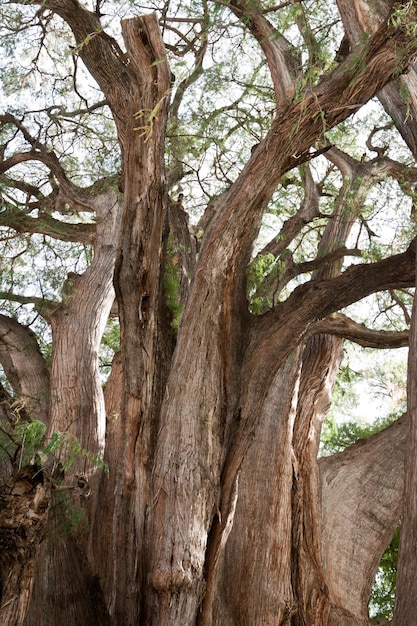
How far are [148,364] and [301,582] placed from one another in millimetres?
2438

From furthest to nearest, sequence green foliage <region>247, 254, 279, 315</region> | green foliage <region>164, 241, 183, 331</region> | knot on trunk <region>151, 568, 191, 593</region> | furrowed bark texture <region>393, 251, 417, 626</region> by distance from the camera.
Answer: green foliage <region>164, 241, 183, 331</region>, green foliage <region>247, 254, 279, 315</region>, knot on trunk <region>151, 568, 191, 593</region>, furrowed bark texture <region>393, 251, 417, 626</region>

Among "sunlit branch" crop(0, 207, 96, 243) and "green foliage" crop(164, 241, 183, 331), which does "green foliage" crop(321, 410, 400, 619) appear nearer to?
"sunlit branch" crop(0, 207, 96, 243)

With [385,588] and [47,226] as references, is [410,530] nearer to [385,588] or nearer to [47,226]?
[47,226]

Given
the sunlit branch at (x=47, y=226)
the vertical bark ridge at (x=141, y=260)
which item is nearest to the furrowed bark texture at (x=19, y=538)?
the vertical bark ridge at (x=141, y=260)

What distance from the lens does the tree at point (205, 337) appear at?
4.34 metres

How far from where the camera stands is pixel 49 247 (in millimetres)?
8320

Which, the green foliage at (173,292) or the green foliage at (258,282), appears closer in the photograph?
the green foliage at (258,282)

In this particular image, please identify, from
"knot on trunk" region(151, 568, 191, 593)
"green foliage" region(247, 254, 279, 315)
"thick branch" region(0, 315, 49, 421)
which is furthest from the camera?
"thick branch" region(0, 315, 49, 421)

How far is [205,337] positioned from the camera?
4.68 m

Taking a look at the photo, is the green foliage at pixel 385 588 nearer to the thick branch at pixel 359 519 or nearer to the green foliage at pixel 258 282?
the thick branch at pixel 359 519

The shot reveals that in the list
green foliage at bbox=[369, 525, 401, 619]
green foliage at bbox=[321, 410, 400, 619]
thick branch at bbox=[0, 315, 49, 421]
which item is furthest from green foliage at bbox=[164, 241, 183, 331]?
green foliage at bbox=[369, 525, 401, 619]

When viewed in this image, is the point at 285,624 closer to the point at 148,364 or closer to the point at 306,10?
the point at 148,364

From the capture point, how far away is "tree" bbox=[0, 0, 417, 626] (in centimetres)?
434

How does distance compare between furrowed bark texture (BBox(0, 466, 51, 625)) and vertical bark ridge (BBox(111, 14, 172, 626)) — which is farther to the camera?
vertical bark ridge (BBox(111, 14, 172, 626))
